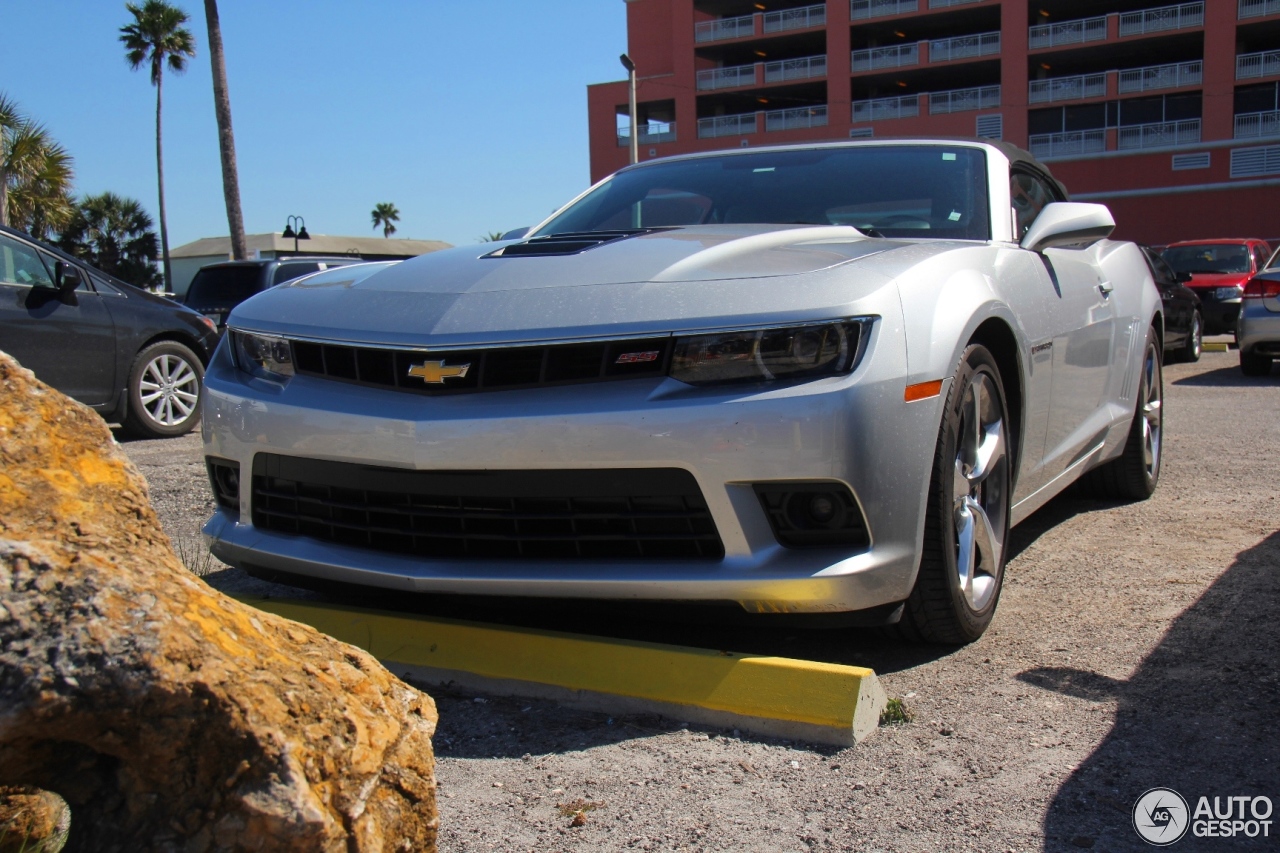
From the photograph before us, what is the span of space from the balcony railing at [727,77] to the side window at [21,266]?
46038 mm

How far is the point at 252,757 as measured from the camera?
64.7 inches

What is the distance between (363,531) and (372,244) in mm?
69731

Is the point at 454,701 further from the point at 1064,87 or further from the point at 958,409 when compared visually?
the point at 1064,87

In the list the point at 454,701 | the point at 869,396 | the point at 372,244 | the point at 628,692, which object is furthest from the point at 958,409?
the point at 372,244

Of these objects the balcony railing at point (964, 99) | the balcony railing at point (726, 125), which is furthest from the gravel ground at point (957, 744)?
the balcony railing at point (726, 125)

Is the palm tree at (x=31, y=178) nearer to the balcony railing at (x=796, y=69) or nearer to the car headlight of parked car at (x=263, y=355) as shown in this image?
the car headlight of parked car at (x=263, y=355)

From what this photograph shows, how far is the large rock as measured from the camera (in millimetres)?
1577

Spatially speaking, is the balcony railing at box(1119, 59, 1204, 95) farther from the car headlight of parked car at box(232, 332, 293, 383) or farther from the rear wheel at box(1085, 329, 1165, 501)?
the car headlight of parked car at box(232, 332, 293, 383)

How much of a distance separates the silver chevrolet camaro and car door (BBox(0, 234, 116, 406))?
4.92 metres

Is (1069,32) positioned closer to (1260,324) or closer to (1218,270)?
(1218,270)

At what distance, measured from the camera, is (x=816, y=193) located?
13.4ft

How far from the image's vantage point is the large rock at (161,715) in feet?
5.17

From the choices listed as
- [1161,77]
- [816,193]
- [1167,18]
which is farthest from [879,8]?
[816,193]

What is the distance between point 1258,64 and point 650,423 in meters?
48.4
